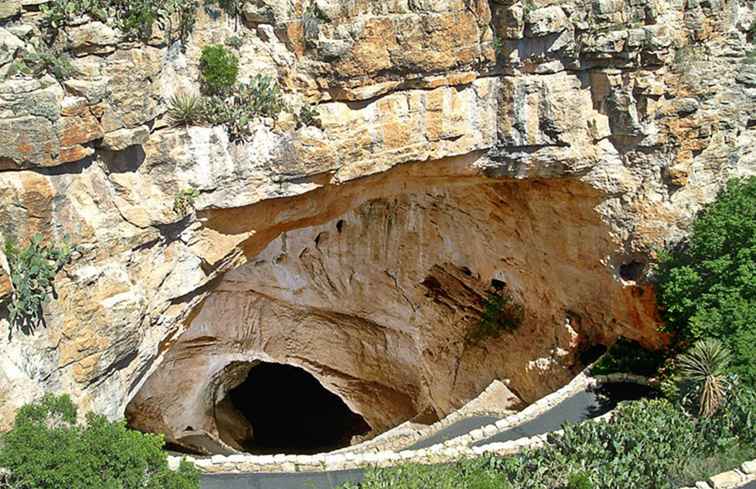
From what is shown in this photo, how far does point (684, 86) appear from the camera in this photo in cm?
2119

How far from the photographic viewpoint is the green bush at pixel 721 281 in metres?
19.0

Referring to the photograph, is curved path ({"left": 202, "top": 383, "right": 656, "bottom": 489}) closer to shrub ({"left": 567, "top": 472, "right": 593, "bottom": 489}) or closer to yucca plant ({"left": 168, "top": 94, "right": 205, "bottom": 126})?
shrub ({"left": 567, "top": 472, "right": 593, "bottom": 489})

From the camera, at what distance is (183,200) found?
58.3ft

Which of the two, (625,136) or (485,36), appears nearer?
(485,36)

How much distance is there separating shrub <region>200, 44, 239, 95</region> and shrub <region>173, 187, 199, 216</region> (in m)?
2.30

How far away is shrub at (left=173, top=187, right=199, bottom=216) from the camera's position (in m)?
17.7

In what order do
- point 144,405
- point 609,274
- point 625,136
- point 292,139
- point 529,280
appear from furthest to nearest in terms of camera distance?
1. point 144,405
2. point 529,280
3. point 609,274
4. point 625,136
5. point 292,139

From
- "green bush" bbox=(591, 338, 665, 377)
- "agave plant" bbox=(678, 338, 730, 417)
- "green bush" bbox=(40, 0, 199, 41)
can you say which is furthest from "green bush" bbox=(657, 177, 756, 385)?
"green bush" bbox=(40, 0, 199, 41)

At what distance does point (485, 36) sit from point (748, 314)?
9429mm

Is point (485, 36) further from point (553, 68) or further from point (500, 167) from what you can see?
point (500, 167)

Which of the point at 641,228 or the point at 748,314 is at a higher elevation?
the point at 641,228

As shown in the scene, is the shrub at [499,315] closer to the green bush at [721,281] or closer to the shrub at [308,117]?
the green bush at [721,281]

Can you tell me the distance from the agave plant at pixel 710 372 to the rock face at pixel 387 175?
181 inches

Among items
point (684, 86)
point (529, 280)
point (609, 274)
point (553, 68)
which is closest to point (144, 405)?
point (529, 280)
